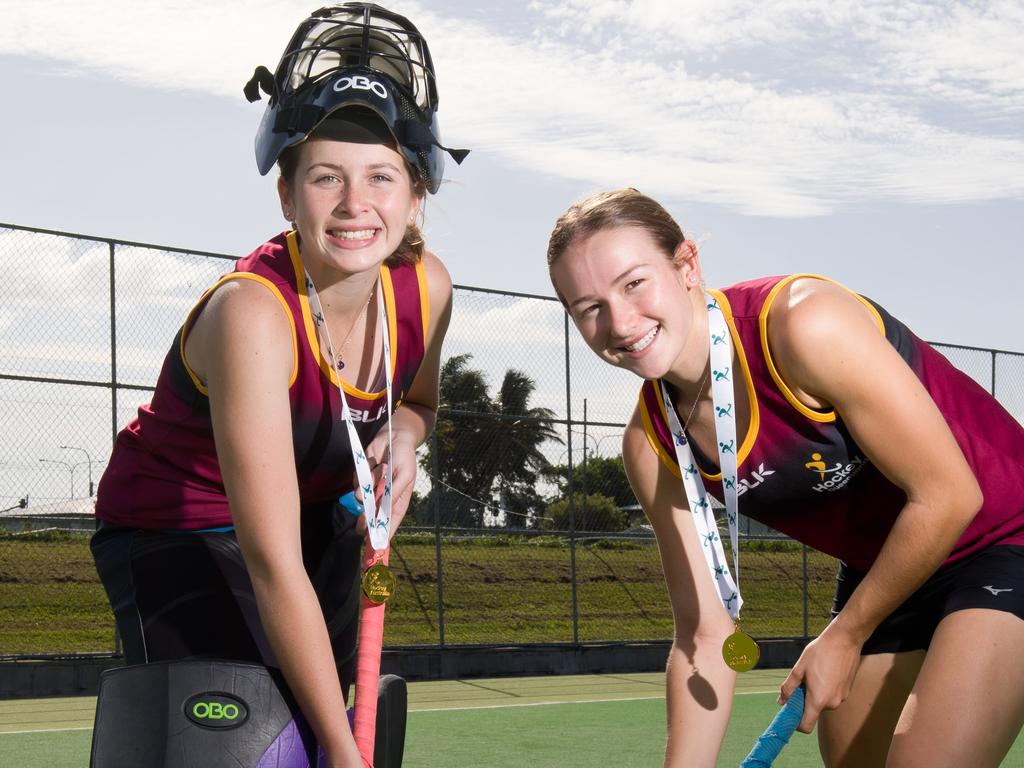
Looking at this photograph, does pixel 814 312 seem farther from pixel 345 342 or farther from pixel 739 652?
pixel 345 342

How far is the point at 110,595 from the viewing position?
329cm

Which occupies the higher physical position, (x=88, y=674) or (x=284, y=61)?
(x=284, y=61)

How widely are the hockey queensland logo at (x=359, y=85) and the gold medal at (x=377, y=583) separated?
113cm

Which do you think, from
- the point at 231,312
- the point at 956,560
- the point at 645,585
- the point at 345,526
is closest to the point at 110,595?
the point at 345,526

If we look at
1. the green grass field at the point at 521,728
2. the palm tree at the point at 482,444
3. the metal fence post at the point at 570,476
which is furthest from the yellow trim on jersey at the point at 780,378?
the metal fence post at the point at 570,476

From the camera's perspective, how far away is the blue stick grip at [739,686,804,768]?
10.6 ft

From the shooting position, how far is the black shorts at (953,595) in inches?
125

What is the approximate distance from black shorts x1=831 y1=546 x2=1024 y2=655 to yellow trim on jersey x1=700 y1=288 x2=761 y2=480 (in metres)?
0.61

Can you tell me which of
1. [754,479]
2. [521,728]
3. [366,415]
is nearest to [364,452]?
[366,415]

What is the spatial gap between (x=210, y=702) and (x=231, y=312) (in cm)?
83

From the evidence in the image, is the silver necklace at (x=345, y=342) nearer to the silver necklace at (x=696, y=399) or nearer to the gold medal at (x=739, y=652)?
the silver necklace at (x=696, y=399)

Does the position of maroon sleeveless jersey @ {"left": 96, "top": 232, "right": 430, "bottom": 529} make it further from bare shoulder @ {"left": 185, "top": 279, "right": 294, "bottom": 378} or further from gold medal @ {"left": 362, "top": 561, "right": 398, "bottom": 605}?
gold medal @ {"left": 362, "top": 561, "right": 398, "bottom": 605}

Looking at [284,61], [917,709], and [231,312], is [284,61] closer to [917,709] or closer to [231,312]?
[231,312]

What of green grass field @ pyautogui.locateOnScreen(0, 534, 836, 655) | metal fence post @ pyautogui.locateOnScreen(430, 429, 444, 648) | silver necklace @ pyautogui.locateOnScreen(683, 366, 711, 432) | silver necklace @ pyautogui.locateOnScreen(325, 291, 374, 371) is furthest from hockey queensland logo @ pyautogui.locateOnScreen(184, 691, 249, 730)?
metal fence post @ pyautogui.locateOnScreen(430, 429, 444, 648)
